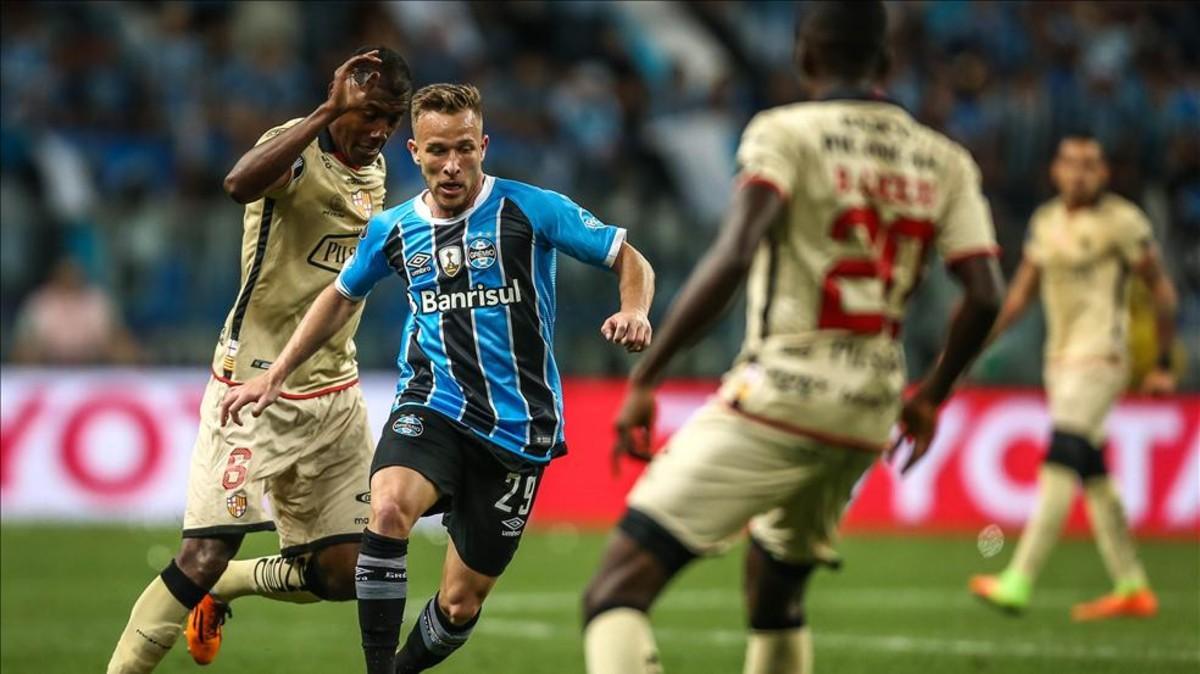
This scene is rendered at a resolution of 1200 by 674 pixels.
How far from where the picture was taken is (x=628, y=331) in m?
6.50

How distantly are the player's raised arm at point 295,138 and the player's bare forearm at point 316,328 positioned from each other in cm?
48

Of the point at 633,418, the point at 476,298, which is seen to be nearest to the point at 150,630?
the point at 476,298

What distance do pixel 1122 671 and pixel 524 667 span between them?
300 cm

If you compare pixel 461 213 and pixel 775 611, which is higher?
pixel 461 213

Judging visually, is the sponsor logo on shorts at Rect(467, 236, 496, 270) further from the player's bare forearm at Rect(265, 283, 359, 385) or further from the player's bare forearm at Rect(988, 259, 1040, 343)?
the player's bare forearm at Rect(988, 259, 1040, 343)

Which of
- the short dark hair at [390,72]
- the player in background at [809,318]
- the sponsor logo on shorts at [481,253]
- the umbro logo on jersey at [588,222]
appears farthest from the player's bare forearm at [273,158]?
the player in background at [809,318]

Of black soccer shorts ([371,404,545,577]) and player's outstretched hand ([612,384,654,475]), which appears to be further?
black soccer shorts ([371,404,545,577])

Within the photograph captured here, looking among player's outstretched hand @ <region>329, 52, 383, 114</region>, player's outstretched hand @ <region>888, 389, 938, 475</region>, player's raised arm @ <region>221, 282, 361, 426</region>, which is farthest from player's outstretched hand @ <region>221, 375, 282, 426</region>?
player's outstretched hand @ <region>888, 389, 938, 475</region>

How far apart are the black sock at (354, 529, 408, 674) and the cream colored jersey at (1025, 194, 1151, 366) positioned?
675 cm

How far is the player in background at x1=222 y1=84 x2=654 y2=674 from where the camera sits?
22.8 feet

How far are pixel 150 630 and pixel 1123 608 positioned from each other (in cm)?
678

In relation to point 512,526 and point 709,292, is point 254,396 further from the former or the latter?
point 709,292

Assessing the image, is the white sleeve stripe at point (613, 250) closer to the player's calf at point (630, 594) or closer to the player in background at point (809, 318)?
the player in background at point (809, 318)

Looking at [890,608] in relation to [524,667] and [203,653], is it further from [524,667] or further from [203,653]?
[203,653]
